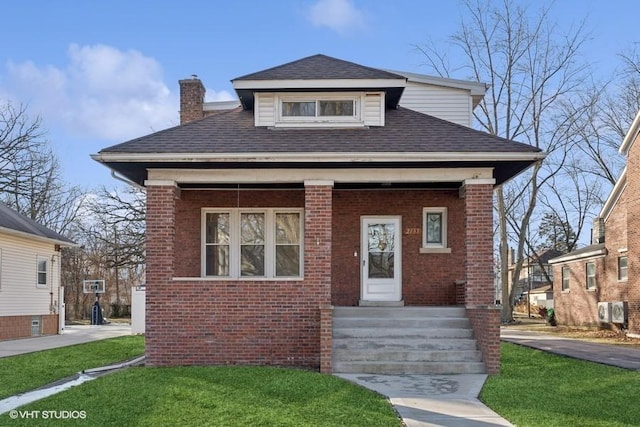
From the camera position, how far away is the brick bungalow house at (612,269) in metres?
20.7

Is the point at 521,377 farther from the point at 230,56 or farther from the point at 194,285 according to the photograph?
the point at 230,56

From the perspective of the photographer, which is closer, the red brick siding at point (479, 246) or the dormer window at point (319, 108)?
the red brick siding at point (479, 246)

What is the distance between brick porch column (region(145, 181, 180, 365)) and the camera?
1124cm

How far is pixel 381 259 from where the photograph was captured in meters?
13.8

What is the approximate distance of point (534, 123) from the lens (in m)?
30.1

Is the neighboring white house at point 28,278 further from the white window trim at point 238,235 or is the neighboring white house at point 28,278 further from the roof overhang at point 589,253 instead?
the roof overhang at point 589,253

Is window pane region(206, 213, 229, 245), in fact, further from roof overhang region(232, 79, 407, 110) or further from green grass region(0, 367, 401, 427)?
green grass region(0, 367, 401, 427)

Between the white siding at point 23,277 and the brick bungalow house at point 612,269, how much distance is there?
19476 mm

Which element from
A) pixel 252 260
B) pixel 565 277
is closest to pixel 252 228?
pixel 252 260

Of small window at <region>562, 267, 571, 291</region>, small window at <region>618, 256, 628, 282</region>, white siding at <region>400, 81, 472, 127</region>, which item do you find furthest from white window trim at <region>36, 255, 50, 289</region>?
small window at <region>562, 267, 571, 291</region>

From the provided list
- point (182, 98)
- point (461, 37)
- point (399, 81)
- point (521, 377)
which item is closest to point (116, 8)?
point (182, 98)

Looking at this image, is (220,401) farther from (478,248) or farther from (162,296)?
(478,248)

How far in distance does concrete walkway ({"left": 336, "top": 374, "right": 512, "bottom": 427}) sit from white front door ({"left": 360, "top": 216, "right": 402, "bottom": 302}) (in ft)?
10.9

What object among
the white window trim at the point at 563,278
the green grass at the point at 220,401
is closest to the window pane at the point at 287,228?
the green grass at the point at 220,401
